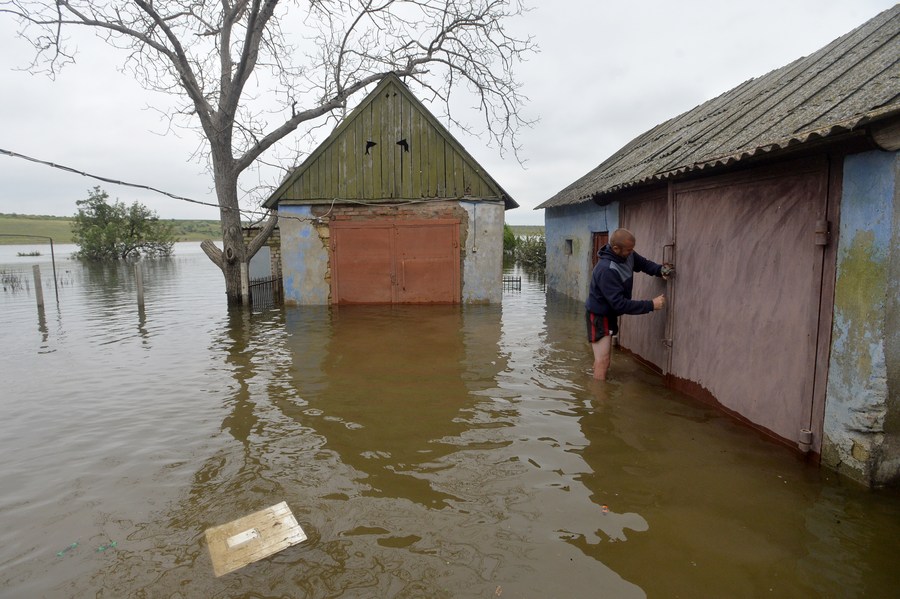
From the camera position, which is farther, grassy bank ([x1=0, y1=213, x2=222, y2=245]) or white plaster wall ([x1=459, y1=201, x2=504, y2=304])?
grassy bank ([x1=0, y1=213, x2=222, y2=245])

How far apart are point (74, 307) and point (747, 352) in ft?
62.8

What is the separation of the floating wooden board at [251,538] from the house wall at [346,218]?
452 inches

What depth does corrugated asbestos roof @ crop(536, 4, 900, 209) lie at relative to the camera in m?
4.04

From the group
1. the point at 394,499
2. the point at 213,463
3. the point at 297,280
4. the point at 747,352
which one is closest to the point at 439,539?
the point at 394,499

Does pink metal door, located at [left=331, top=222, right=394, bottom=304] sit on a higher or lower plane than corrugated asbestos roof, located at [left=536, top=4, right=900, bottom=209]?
lower

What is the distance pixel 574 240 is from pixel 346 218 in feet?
24.0

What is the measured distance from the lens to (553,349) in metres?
9.35

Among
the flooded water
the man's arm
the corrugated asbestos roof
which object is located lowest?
the flooded water

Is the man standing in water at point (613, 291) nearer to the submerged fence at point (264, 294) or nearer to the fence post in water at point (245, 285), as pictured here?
the submerged fence at point (264, 294)

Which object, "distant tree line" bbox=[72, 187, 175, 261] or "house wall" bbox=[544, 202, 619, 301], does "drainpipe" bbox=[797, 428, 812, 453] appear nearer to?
"house wall" bbox=[544, 202, 619, 301]

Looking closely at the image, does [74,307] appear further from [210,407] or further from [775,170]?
[775,170]

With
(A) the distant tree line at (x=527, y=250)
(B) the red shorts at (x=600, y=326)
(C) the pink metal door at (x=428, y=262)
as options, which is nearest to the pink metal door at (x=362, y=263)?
(C) the pink metal door at (x=428, y=262)

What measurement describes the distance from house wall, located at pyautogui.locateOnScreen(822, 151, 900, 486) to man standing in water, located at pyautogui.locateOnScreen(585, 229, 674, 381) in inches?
88.2

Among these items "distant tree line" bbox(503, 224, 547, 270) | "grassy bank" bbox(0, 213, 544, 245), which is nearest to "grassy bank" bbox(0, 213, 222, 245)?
"grassy bank" bbox(0, 213, 544, 245)
